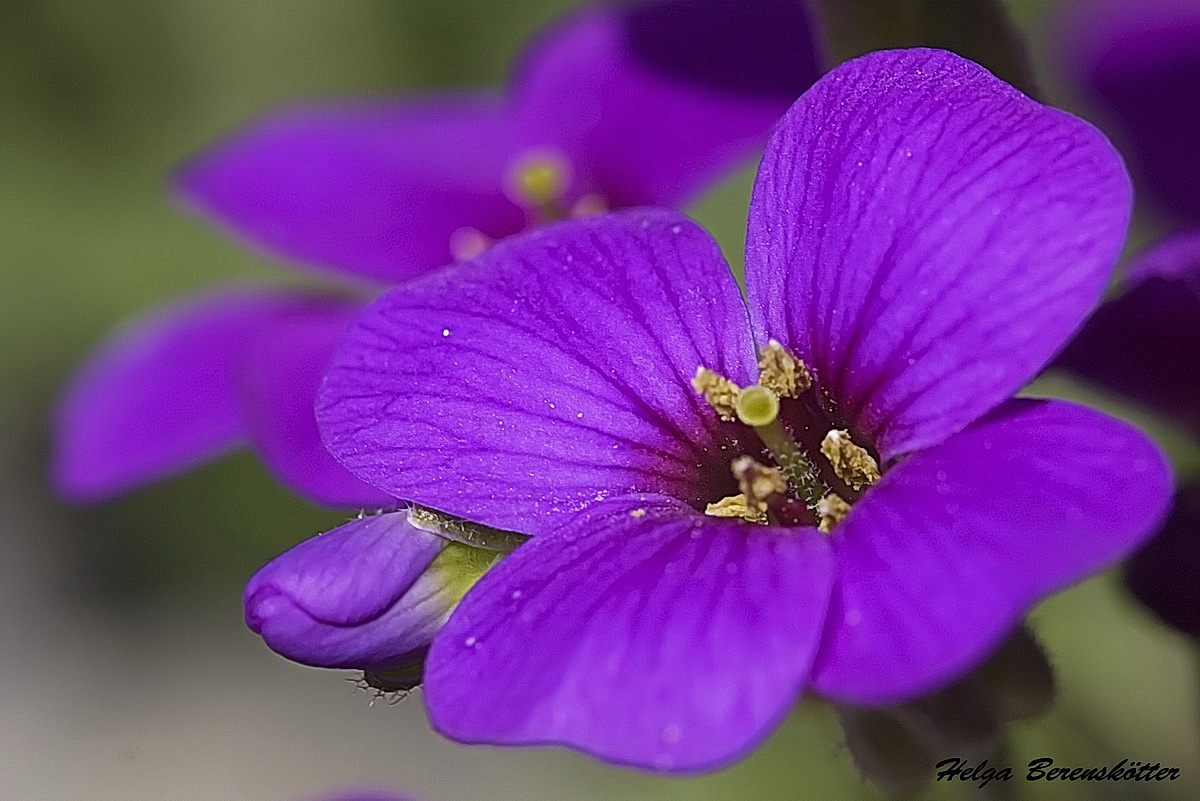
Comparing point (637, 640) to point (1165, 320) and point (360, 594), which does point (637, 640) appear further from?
point (1165, 320)

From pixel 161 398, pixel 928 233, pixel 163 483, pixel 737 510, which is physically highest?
pixel 928 233

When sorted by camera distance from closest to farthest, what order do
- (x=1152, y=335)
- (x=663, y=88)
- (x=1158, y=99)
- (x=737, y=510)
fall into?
(x=737, y=510)
(x=1152, y=335)
(x=663, y=88)
(x=1158, y=99)

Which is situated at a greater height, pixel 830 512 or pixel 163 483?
pixel 830 512

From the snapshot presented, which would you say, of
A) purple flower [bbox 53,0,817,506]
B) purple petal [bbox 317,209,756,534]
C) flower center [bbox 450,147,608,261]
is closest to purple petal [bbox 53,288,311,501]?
purple flower [bbox 53,0,817,506]

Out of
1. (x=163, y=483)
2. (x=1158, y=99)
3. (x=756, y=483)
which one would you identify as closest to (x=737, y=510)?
(x=756, y=483)

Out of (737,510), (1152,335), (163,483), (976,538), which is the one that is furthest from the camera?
(163,483)

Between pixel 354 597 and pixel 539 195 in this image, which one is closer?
pixel 354 597

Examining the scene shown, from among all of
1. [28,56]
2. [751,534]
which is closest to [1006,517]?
[751,534]
